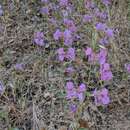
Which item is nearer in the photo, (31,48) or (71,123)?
(71,123)

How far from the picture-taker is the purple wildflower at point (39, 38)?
2883mm

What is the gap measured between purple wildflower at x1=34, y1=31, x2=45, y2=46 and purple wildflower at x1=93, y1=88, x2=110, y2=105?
2.10 feet

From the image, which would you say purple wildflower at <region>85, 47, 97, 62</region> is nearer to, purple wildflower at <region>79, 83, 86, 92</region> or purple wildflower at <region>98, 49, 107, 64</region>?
purple wildflower at <region>98, 49, 107, 64</region>

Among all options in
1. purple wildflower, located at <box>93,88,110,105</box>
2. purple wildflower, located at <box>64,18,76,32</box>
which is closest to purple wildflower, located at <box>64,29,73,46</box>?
purple wildflower, located at <box>64,18,76,32</box>

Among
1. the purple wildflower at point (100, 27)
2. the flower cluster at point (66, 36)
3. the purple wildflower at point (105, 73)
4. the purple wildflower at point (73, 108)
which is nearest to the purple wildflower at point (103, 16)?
the purple wildflower at point (100, 27)

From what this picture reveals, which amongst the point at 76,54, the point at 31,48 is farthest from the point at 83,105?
the point at 31,48

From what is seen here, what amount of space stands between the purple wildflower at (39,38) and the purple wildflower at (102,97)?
0.64 m

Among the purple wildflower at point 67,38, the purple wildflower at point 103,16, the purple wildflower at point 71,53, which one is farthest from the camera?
the purple wildflower at point 103,16

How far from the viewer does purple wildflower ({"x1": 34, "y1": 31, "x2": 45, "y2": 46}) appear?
288cm

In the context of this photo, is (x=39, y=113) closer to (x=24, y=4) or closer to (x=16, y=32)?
(x=16, y=32)

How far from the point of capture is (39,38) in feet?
9.59

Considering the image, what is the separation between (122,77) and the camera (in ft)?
8.89

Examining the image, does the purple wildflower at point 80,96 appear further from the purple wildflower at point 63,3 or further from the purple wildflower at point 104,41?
the purple wildflower at point 63,3

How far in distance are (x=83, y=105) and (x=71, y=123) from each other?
145 mm
